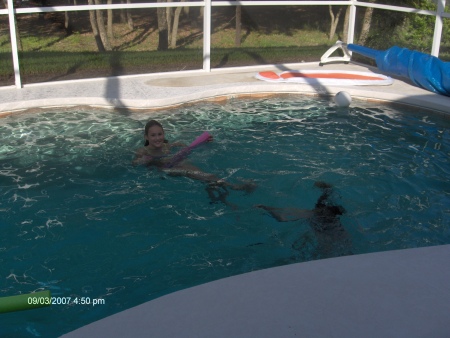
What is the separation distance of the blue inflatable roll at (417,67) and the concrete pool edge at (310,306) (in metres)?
6.21

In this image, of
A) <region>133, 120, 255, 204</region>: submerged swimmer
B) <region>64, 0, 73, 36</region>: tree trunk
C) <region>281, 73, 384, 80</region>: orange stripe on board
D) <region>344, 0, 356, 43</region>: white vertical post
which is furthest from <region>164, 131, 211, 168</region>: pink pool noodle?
<region>64, 0, 73, 36</region>: tree trunk

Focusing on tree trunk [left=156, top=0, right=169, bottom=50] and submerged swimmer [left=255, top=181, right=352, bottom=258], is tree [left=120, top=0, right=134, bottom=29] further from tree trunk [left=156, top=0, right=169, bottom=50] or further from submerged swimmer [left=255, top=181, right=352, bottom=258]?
submerged swimmer [left=255, top=181, right=352, bottom=258]

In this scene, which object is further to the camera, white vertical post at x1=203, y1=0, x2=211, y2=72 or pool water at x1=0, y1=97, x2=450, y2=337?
white vertical post at x1=203, y1=0, x2=211, y2=72

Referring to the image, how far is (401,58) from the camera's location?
1015 centimetres

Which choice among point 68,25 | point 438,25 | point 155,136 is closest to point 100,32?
point 68,25

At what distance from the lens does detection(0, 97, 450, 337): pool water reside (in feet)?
14.4

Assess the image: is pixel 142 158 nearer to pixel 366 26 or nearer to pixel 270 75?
pixel 270 75

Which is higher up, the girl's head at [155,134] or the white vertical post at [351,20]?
the white vertical post at [351,20]

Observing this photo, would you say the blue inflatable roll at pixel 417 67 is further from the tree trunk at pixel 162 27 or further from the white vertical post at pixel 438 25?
the tree trunk at pixel 162 27

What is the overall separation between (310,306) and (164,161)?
343 cm

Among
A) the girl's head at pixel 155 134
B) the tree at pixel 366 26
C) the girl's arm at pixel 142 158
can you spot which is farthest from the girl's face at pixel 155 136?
the tree at pixel 366 26

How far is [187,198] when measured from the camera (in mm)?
5762

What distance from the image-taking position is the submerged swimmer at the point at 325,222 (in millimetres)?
4664

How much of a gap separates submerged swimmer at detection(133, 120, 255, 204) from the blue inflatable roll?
4.83 metres
